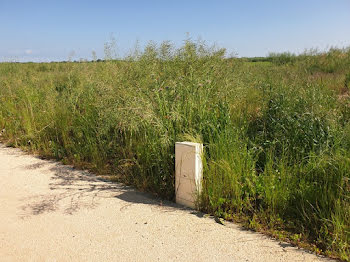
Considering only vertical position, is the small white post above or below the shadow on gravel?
above

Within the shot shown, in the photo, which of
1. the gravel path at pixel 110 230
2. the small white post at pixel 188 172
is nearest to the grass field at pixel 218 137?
the small white post at pixel 188 172

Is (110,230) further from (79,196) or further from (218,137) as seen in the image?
(218,137)

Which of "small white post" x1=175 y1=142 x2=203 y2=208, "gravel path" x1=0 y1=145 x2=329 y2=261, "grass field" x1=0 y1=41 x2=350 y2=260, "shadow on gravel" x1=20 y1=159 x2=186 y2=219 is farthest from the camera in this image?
"shadow on gravel" x1=20 y1=159 x2=186 y2=219

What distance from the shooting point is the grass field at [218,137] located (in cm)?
327

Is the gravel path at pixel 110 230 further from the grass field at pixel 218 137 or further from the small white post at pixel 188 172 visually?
the grass field at pixel 218 137

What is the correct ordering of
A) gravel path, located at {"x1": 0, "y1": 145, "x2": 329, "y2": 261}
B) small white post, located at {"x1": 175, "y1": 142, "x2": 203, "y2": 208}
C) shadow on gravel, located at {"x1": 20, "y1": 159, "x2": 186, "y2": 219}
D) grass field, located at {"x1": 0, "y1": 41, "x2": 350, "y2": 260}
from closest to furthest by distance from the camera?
1. gravel path, located at {"x1": 0, "y1": 145, "x2": 329, "y2": 261}
2. grass field, located at {"x1": 0, "y1": 41, "x2": 350, "y2": 260}
3. small white post, located at {"x1": 175, "y1": 142, "x2": 203, "y2": 208}
4. shadow on gravel, located at {"x1": 20, "y1": 159, "x2": 186, "y2": 219}

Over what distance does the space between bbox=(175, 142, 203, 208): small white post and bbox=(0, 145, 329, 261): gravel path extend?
0.52ft

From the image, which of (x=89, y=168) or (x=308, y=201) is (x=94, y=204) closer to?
(x=89, y=168)

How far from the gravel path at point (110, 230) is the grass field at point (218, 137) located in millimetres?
279

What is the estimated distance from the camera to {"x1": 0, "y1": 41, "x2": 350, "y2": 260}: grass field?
10.7ft

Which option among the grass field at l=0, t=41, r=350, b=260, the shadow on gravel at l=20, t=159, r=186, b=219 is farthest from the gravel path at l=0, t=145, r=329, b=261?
the grass field at l=0, t=41, r=350, b=260

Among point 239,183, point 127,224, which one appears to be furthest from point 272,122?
point 127,224

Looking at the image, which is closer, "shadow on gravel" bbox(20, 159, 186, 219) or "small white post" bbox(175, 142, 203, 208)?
"small white post" bbox(175, 142, 203, 208)

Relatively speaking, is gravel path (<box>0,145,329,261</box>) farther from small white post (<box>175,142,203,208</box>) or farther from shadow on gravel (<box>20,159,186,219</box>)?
small white post (<box>175,142,203,208</box>)
